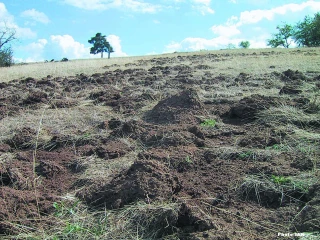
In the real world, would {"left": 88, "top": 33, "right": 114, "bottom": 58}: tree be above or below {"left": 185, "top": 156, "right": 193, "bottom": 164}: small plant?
above

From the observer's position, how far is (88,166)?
11.7 feet

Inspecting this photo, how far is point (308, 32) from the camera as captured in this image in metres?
50.0

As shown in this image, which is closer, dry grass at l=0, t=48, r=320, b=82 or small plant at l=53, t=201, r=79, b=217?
small plant at l=53, t=201, r=79, b=217

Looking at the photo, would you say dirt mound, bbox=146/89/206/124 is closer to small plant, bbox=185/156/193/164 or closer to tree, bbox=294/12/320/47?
small plant, bbox=185/156/193/164

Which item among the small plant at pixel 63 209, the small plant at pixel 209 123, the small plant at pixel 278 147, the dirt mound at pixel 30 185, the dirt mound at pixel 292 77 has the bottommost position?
the small plant at pixel 63 209

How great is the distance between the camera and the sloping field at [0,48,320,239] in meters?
2.33

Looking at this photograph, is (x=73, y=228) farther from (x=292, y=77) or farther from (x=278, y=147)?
(x=292, y=77)

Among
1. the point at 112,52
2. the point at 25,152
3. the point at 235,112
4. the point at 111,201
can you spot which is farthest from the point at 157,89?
the point at 112,52

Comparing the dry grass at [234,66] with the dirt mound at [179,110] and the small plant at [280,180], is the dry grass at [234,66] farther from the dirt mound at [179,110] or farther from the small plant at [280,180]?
the small plant at [280,180]

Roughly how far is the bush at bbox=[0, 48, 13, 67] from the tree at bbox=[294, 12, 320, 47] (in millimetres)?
42560

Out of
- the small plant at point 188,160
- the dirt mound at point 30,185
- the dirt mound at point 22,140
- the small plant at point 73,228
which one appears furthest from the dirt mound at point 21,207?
the dirt mound at point 22,140

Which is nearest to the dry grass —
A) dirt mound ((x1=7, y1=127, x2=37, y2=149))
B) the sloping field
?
the sloping field

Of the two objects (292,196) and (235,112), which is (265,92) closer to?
(235,112)

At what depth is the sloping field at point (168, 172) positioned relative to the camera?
2330mm
